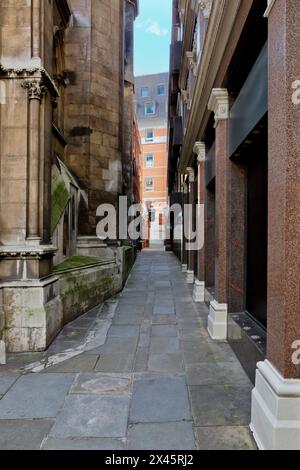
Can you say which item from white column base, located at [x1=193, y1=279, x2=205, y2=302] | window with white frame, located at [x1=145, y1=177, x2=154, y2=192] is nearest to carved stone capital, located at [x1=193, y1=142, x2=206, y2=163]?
white column base, located at [x1=193, y1=279, x2=205, y2=302]

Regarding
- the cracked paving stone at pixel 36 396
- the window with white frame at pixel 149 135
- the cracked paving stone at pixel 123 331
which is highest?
the window with white frame at pixel 149 135

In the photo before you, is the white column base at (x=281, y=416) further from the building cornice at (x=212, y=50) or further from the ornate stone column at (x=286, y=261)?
the building cornice at (x=212, y=50)

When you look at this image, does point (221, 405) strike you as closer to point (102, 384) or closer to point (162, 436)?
point (162, 436)

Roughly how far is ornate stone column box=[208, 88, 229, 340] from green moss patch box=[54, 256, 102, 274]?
2.80 m

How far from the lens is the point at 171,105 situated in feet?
73.0

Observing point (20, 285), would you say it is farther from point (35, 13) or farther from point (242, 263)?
point (35, 13)

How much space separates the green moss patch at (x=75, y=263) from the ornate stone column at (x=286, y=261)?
4.43 metres

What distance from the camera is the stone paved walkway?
2881 millimetres

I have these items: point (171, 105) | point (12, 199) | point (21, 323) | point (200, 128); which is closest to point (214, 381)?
point (21, 323)

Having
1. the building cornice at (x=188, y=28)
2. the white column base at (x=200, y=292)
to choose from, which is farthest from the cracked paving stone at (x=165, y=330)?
the building cornice at (x=188, y=28)

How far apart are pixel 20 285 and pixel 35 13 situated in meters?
3.87

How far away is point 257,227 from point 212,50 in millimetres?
3027

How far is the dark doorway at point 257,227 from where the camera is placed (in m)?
4.37

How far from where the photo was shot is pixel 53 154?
6.74m
